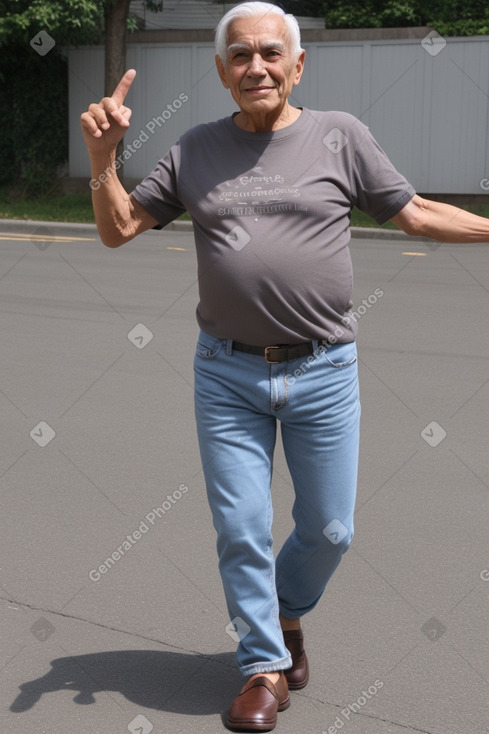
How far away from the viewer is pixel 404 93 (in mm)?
20984

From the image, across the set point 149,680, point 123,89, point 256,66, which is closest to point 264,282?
point 256,66

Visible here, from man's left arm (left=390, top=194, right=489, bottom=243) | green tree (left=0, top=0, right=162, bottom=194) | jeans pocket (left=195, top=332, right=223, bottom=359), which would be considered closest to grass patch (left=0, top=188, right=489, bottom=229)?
green tree (left=0, top=0, right=162, bottom=194)

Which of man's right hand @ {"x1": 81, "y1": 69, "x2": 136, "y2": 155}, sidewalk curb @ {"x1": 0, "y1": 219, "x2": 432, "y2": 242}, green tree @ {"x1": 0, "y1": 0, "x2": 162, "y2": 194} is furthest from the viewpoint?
green tree @ {"x1": 0, "y1": 0, "x2": 162, "y2": 194}

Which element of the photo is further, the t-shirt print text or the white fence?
the white fence

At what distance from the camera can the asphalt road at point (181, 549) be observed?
11.2 ft

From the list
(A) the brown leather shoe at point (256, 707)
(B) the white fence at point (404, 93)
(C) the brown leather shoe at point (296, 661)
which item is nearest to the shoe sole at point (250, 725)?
(A) the brown leather shoe at point (256, 707)

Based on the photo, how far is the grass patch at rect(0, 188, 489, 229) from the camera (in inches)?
738

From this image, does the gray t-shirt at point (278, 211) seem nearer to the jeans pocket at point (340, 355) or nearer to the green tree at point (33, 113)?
the jeans pocket at point (340, 355)

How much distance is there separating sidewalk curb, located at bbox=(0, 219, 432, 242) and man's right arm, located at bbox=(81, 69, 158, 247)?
1405 centimetres

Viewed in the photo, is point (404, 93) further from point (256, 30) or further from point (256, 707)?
point (256, 707)

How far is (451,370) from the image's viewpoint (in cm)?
777

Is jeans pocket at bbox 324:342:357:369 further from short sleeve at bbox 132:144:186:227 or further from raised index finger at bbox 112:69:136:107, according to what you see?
raised index finger at bbox 112:69:136:107

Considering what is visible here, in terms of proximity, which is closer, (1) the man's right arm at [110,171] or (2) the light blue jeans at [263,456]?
(1) the man's right arm at [110,171]

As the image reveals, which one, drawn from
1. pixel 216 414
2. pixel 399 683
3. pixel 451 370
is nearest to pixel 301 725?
pixel 399 683
